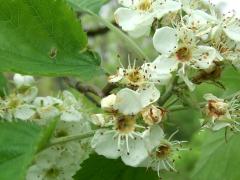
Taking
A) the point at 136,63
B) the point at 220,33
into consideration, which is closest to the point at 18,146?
the point at 136,63

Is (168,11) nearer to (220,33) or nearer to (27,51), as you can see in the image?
(220,33)

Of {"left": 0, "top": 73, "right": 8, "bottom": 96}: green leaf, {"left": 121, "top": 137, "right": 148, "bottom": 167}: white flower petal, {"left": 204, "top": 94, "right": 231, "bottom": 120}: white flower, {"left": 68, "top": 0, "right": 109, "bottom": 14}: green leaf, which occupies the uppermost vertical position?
{"left": 68, "top": 0, "right": 109, "bottom": 14}: green leaf

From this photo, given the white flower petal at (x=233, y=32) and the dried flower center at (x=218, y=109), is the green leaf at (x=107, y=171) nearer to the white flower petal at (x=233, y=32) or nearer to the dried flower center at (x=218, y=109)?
the dried flower center at (x=218, y=109)

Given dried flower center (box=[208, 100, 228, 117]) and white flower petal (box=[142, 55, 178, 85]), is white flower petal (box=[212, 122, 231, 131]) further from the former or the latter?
white flower petal (box=[142, 55, 178, 85])

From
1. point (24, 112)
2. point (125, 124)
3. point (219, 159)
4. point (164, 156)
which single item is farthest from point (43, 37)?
point (219, 159)

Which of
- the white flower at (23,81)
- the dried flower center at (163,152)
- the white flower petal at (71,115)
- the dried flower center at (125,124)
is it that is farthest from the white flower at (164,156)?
the white flower at (23,81)

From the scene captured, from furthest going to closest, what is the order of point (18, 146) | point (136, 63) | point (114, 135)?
point (136, 63)
point (114, 135)
point (18, 146)

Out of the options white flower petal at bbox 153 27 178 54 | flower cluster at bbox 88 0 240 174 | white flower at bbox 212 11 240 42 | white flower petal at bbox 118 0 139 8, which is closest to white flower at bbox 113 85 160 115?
flower cluster at bbox 88 0 240 174
